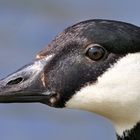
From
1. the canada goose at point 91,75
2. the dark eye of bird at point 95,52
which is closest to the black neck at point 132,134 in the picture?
the canada goose at point 91,75

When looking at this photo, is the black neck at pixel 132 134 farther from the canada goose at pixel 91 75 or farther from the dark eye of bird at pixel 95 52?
the dark eye of bird at pixel 95 52

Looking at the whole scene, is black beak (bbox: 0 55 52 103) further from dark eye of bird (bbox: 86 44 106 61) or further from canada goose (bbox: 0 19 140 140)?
dark eye of bird (bbox: 86 44 106 61)

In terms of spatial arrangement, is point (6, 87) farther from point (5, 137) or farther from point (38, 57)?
point (5, 137)

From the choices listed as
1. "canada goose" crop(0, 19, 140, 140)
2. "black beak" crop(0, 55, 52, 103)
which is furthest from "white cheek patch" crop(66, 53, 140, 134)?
"black beak" crop(0, 55, 52, 103)

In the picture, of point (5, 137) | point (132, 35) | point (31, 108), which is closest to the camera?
point (132, 35)

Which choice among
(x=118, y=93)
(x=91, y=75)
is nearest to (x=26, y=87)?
(x=91, y=75)

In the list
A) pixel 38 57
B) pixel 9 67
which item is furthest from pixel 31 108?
pixel 38 57
